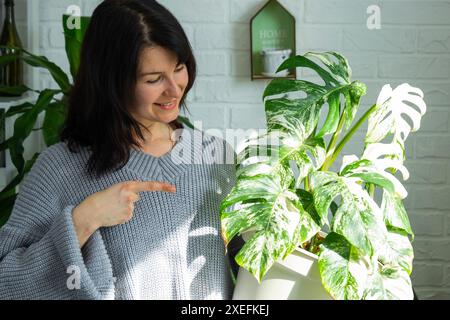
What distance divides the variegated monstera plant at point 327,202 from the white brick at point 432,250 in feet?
3.78

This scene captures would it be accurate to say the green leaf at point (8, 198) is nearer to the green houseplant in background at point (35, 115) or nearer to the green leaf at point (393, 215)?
the green houseplant in background at point (35, 115)

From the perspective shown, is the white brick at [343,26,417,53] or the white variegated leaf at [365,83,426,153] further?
the white brick at [343,26,417,53]

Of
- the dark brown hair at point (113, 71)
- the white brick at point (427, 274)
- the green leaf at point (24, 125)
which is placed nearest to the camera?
the dark brown hair at point (113, 71)

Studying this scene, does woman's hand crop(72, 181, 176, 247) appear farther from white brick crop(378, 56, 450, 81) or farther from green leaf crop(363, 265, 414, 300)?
white brick crop(378, 56, 450, 81)

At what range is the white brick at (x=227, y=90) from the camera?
231cm

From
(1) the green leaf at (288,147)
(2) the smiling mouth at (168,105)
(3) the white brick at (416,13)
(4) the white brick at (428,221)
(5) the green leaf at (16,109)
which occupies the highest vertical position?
(3) the white brick at (416,13)

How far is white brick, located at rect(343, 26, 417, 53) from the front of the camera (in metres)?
2.29

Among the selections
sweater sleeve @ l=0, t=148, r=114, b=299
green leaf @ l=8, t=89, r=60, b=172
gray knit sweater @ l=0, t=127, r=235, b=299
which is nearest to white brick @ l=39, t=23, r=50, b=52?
green leaf @ l=8, t=89, r=60, b=172

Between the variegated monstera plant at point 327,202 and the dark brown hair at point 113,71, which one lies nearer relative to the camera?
the variegated monstera plant at point 327,202

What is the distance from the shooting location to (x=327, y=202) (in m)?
1.13

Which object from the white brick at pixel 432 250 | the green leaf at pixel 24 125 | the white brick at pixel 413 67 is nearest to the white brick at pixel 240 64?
the white brick at pixel 413 67

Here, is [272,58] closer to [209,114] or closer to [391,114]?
[209,114]
